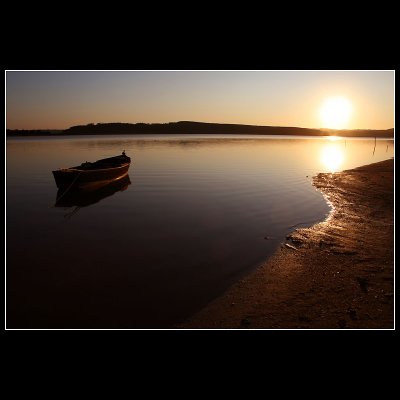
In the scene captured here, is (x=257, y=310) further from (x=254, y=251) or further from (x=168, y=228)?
(x=168, y=228)

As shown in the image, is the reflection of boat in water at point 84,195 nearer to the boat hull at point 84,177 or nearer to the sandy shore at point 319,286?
the boat hull at point 84,177

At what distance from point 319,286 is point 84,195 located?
1608cm

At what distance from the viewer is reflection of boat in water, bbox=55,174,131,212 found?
18078mm

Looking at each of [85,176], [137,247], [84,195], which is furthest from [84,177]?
[137,247]

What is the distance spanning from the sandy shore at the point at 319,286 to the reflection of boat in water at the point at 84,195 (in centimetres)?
1182

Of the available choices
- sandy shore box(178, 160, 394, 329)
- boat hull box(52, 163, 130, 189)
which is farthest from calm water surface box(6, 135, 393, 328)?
boat hull box(52, 163, 130, 189)

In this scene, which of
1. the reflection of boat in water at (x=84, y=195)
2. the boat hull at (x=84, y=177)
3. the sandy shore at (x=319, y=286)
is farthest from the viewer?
the boat hull at (x=84, y=177)

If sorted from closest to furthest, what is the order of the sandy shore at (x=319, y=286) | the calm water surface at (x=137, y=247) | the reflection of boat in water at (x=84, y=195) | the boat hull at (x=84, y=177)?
the sandy shore at (x=319, y=286)
the calm water surface at (x=137, y=247)
the reflection of boat in water at (x=84, y=195)
the boat hull at (x=84, y=177)

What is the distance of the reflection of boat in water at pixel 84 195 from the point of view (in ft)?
59.3

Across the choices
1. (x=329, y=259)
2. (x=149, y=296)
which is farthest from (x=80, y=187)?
(x=329, y=259)

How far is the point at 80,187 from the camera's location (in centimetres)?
1956

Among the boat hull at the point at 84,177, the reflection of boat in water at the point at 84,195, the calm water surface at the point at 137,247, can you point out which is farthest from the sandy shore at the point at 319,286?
the boat hull at the point at 84,177

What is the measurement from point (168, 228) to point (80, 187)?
9.06m

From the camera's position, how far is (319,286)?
A: 7.98m
